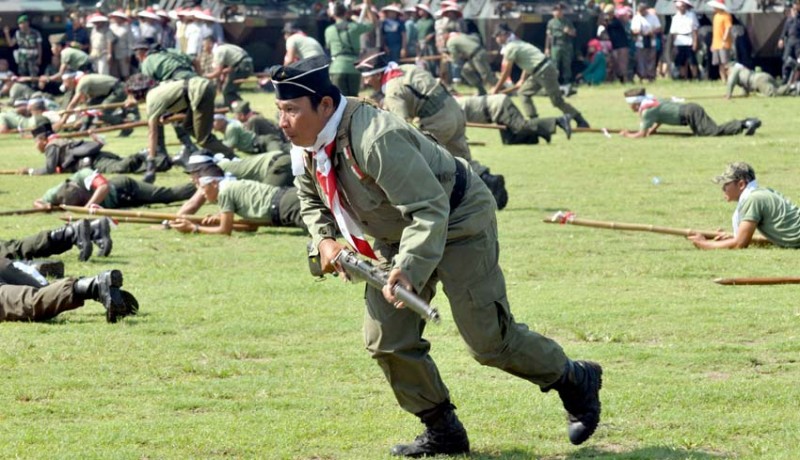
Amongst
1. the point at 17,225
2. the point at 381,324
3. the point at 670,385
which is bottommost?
the point at 17,225

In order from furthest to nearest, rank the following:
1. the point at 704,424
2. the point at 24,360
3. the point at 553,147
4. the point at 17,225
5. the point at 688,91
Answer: the point at 688,91 < the point at 553,147 < the point at 17,225 < the point at 24,360 < the point at 704,424

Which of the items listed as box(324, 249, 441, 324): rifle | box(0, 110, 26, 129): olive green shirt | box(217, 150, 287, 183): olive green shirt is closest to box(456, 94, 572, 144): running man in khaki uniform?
box(217, 150, 287, 183): olive green shirt

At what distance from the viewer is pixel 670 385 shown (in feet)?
24.0

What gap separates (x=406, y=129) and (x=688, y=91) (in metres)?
26.0

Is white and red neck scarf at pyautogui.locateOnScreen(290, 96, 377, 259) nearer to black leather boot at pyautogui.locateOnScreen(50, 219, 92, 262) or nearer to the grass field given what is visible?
the grass field

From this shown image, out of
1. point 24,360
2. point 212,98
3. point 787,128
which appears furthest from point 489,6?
point 24,360

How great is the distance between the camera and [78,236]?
1175cm

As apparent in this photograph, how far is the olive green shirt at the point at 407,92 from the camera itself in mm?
14367

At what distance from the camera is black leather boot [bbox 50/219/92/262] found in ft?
38.1

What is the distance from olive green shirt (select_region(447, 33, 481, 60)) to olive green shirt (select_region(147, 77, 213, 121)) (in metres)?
9.29

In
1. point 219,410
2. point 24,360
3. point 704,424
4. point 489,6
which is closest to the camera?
point 704,424

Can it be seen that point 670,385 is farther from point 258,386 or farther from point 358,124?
point 358,124

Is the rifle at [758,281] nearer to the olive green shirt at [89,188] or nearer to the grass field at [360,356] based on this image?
the grass field at [360,356]

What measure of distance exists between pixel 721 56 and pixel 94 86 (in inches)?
557
